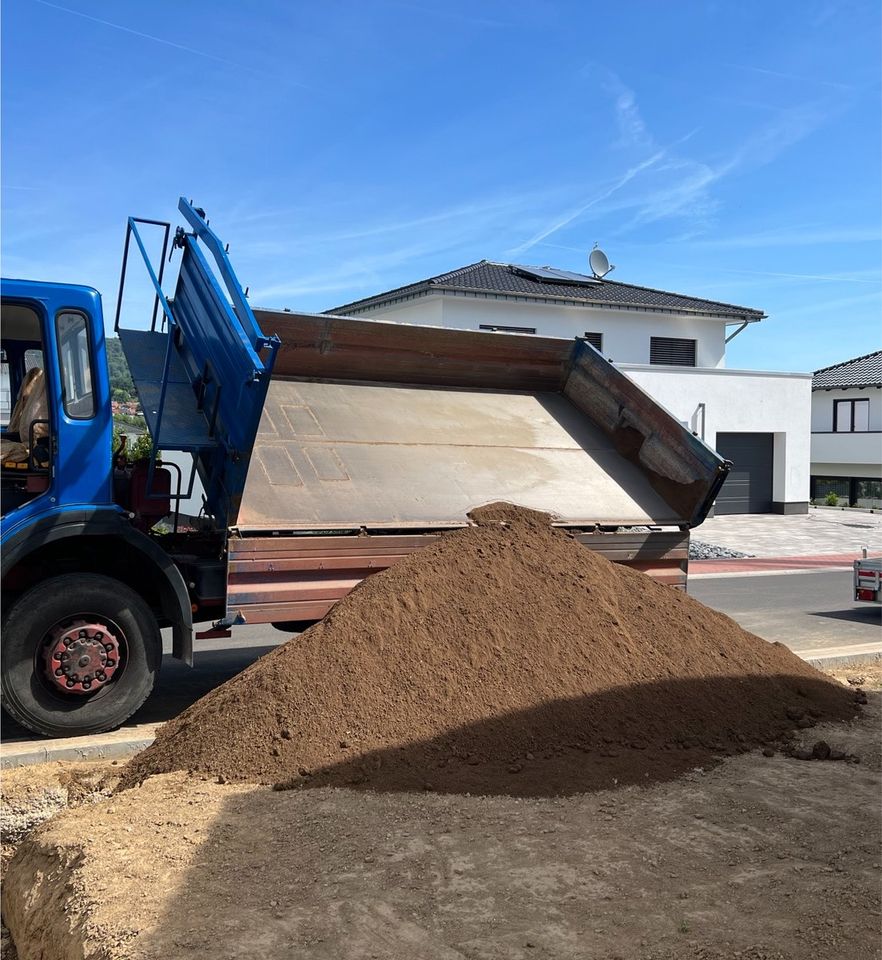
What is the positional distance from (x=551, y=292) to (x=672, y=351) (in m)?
4.84

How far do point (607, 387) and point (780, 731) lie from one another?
3512 mm

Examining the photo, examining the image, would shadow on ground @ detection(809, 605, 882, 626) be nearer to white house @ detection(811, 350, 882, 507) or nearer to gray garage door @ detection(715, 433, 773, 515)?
gray garage door @ detection(715, 433, 773, 515)

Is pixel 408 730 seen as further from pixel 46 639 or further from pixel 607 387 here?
pixel 607 387

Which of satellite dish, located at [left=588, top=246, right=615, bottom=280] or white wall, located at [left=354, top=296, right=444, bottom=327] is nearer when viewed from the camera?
white wall, located at [left=354, top=296, right=444, bottom=327]

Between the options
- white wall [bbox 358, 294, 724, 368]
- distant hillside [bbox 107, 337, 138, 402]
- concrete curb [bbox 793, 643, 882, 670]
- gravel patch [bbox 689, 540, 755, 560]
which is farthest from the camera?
white wall [bbox 358, 294, 724, 368]

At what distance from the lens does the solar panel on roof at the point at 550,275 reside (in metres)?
27.1

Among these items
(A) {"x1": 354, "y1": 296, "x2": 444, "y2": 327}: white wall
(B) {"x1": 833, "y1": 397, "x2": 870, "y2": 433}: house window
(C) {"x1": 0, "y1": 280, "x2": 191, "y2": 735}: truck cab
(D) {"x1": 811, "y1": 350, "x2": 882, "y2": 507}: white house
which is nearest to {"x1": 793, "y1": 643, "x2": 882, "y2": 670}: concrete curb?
(C) {"x1": 0, "y1": 280, "x2": 191, "y2": 735}: truck cab

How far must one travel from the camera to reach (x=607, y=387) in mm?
8227

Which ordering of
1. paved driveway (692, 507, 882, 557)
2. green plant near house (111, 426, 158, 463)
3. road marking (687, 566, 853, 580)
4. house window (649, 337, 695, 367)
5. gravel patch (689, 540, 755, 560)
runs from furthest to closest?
house window (649, 337, 695, 367) < paved driveway (692, 507, 882, 557) < gravel patch (689, 540, 755, 560) < road marking (687, 566, 853, 580) < green plant near house (111, 426, 158, 463)

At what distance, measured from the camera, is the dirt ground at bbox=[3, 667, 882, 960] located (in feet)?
10.5

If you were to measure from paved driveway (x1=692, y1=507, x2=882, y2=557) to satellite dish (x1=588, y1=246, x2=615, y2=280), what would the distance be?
9.17 m

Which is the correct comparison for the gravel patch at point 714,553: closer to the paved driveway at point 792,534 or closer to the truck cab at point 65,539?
the paved driveway at point 792,534

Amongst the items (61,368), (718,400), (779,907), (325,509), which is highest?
(718,400)

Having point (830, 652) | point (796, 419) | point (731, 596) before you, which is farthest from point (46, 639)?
point (796, 419)
